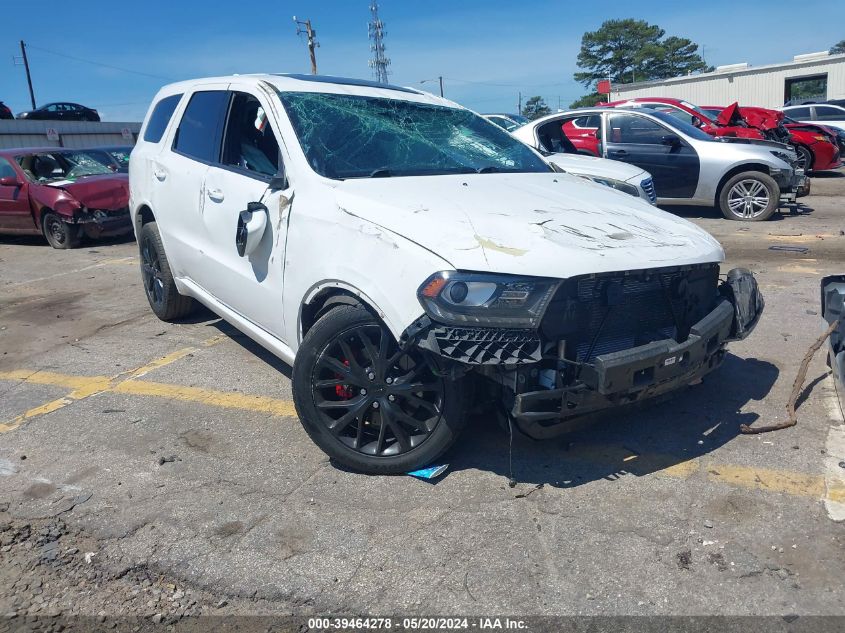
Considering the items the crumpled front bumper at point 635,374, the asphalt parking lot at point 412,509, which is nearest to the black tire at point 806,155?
the asphalt parking lot at point 412,509

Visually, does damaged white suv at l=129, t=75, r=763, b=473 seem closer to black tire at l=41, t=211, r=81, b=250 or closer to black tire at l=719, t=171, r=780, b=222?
black tire at l=719, t=171, r=780, b=222

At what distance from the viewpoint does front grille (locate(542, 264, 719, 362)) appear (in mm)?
3086

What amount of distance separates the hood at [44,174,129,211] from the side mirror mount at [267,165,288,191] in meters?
8.39

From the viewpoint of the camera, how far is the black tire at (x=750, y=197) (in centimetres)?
1051

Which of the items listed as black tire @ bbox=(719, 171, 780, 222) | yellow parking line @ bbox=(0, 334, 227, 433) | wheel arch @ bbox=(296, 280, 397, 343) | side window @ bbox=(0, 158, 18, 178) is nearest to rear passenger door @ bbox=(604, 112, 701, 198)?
black tire @ bbox=(719, 171, 780, 222)

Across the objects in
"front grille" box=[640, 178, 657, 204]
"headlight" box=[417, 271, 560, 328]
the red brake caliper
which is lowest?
the red brake caliper

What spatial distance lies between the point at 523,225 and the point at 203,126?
8.93 ft

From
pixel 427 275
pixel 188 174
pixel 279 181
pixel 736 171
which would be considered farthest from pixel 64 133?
pixel 427 275

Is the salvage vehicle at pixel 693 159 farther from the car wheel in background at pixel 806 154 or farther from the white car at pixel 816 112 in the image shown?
the white car at pixel 816 112

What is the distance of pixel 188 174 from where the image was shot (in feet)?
16.2

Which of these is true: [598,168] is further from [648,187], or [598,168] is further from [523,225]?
[523,225]

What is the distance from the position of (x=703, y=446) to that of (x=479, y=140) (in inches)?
91.5

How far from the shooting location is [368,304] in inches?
130

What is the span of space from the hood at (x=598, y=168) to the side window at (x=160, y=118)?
14.2 feet
